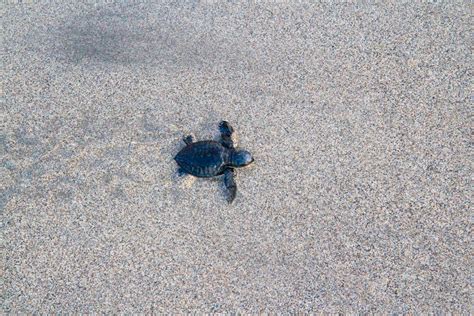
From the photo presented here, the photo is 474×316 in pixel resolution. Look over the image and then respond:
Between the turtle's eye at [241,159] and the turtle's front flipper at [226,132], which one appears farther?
the turtle's front flipper at [226,132]

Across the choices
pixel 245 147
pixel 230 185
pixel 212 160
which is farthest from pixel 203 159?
pixel 245 147

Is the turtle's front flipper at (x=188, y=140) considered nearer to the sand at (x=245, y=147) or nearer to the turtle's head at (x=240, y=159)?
the sand at (x=245, y=147)

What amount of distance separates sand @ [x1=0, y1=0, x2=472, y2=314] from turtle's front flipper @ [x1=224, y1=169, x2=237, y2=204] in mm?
51

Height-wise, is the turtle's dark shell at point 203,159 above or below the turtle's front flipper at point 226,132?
below

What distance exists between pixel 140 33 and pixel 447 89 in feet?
8.10

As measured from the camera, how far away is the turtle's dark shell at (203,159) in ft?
10.3

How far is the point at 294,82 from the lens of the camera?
12.4 ft

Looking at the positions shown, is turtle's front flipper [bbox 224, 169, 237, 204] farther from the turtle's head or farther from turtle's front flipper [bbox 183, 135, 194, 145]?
turtle's front flipper [bbox 183, 135, 194, 145]

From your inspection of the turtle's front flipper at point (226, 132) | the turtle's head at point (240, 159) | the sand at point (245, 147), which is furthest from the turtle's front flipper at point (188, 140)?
the turtle's head at point (240, 159)

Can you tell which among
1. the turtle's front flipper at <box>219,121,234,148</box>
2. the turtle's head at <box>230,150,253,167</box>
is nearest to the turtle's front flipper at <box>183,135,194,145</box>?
the turtle's front flipper at <box>219,121,234,148</box>

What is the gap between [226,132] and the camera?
133 inches

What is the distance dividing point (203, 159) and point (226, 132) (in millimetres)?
333

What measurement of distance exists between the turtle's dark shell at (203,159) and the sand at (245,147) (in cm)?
10

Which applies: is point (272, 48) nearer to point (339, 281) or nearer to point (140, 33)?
point (140, 33)
